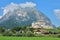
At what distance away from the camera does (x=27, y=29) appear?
1373cm

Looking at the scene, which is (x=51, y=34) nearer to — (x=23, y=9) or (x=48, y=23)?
(x=48, y=23)

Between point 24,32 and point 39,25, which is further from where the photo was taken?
point 39,25

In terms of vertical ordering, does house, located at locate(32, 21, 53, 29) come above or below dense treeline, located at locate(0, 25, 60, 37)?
above

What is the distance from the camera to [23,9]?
15.1m

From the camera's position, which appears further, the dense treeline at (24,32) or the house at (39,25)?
the house at (39,25)

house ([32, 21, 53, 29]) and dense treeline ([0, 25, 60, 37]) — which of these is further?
house ([32, 21, 53, 29])

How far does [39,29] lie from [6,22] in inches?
98.6

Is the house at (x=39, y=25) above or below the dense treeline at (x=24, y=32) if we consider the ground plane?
above

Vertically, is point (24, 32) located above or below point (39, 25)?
below

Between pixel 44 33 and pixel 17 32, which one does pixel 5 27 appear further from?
pixel 44 33

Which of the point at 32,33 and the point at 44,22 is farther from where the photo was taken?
the point at 44,22

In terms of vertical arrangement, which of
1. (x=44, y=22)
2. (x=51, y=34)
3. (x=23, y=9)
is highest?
(x=23, y=9)

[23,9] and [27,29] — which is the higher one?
[23,9]

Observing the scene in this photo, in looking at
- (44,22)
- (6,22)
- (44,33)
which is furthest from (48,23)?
(6,22)
